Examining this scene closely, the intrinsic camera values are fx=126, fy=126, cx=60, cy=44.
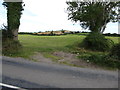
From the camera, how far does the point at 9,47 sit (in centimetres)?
1009

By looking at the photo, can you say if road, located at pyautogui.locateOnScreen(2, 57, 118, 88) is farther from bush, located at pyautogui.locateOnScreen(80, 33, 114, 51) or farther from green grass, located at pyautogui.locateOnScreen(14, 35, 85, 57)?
bush, located at pyautogui.locateOnScreen(80, 33, 114, 51)

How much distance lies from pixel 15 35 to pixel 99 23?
463 inches

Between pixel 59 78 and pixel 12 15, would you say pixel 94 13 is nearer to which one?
pixel 12 15

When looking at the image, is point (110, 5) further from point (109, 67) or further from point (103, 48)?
point (109, 67)

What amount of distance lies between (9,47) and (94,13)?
1172 cm

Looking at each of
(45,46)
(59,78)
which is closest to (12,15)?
(45,46)

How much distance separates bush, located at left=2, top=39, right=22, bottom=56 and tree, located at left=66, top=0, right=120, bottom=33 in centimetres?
1089

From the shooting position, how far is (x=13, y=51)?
9727 millimetres

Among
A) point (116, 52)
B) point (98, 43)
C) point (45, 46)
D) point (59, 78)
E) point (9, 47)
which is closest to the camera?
point (59, 78)

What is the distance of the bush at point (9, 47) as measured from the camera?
9.59 metres

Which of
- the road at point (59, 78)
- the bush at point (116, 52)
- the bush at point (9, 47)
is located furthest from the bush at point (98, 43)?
the bush at point (9, 47)

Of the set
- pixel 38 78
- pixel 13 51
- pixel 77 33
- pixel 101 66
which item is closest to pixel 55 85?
pixel 38 78

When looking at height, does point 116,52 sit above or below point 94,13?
below

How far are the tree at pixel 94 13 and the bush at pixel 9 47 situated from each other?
35.7ft
